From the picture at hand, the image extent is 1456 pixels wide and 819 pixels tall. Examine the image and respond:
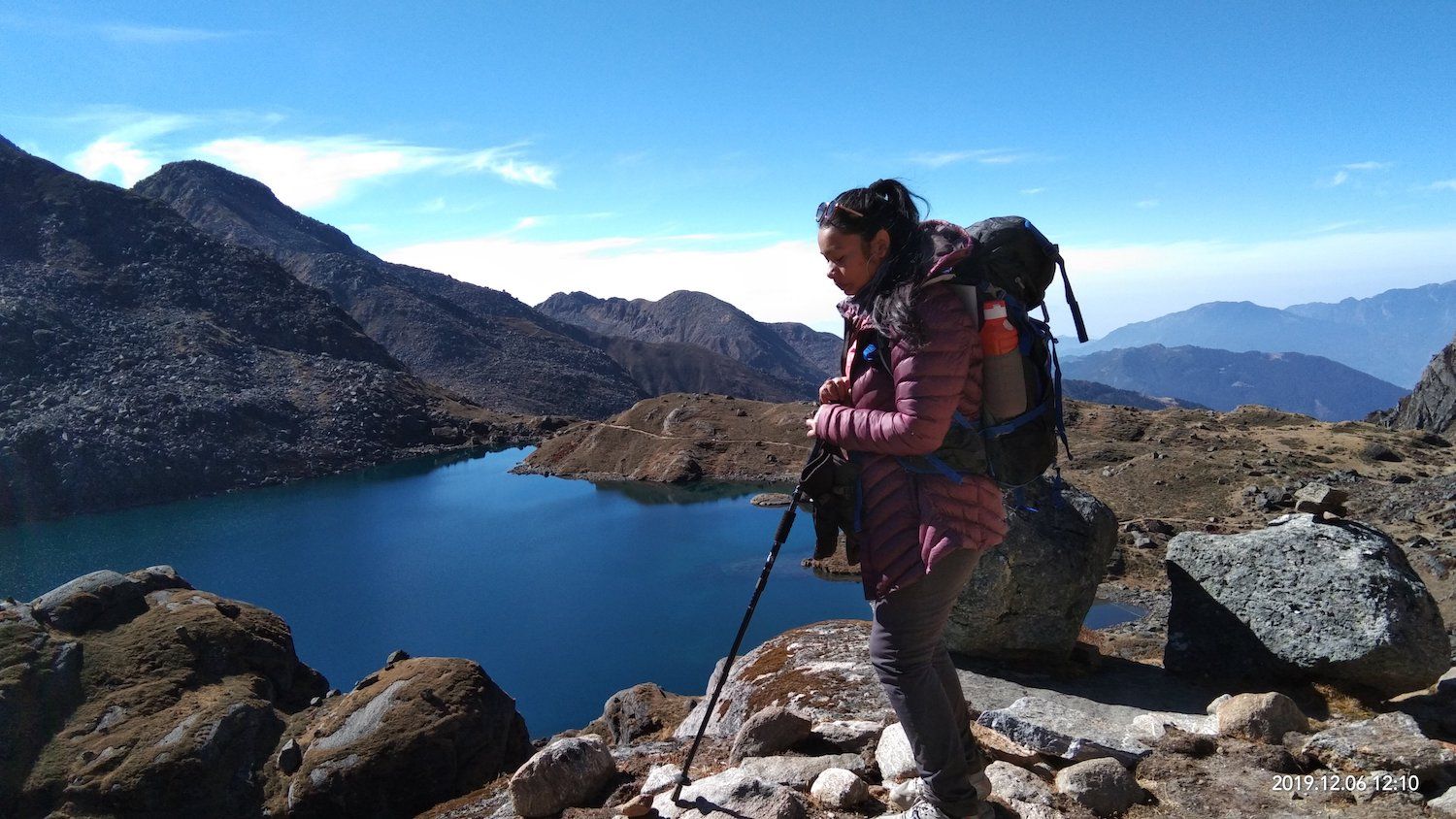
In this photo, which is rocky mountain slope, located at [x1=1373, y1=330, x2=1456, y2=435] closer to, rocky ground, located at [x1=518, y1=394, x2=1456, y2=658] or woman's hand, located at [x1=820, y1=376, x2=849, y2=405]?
rocky ground, located at [x1=518, y1=394, x2=1456, y2=658]

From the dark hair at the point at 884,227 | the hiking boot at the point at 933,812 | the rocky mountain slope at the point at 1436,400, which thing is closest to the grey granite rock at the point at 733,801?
the hiking boot at the point at 933,812

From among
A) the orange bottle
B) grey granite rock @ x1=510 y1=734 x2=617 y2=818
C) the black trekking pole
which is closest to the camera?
the orange bottle

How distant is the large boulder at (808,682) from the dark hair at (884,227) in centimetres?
446

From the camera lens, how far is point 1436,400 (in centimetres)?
5469

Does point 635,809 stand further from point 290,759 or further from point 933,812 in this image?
point 290,759

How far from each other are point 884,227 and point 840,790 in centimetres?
334

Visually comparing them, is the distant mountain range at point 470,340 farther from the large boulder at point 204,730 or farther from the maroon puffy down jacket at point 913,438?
the maroon puffy down jacket at point 913,438

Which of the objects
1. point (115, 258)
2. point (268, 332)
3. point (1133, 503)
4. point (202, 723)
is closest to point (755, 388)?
point (268, 332)

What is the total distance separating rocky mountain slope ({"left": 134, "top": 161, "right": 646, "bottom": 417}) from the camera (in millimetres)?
129750

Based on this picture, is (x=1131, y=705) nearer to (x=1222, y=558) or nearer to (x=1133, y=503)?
(x=1222, y=558)

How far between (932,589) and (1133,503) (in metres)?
40.9

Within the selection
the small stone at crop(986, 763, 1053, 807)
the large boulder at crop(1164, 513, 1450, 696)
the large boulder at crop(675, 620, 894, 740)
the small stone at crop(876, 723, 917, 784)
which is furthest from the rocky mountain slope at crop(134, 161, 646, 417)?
the small stone at crop(986, 763, 1053, 807)

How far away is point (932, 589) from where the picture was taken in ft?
11.3

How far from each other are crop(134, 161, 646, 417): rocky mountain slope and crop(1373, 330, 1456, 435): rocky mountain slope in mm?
94669
